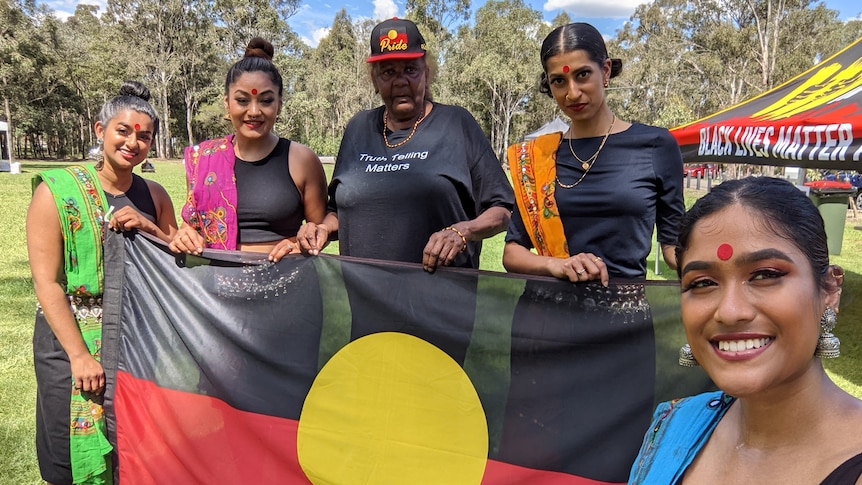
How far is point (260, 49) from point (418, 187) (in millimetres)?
1150

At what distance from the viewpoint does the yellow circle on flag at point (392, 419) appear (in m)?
2.05

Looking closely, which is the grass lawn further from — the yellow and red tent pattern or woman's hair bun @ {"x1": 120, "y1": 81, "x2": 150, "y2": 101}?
woman's hair bun @ {"x1": 120, "y1": 81, "x2": 150, "y2": 101}

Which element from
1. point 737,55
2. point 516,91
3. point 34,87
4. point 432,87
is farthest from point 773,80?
point 34,87

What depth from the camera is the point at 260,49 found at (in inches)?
108

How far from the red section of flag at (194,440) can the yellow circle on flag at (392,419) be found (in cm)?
11

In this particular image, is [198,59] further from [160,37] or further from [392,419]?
[392,419]

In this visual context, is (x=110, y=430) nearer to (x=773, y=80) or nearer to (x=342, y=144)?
(x=342, y=144)

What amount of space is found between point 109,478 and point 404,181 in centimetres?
170

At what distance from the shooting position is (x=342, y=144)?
2604mm

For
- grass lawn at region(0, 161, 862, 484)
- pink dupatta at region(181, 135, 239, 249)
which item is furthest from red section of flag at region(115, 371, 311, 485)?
grass lawn at region(0, 161, 862, 484)

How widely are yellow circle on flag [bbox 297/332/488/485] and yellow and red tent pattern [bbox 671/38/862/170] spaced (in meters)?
3.47

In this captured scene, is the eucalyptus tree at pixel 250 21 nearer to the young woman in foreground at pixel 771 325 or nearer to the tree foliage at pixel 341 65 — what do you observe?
the tree foliage at pixel 341 65

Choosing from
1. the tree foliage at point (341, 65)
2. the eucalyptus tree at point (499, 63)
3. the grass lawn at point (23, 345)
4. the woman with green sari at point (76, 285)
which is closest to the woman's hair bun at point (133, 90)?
the woman with green sari at point (76, 285)

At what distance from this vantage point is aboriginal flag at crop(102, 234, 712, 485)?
1.90 meters
